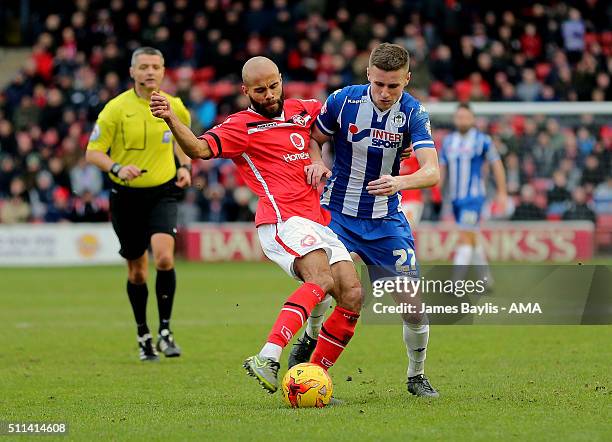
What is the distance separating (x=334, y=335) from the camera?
722 cm

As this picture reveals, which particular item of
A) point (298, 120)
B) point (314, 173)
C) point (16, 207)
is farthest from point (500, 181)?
point (16, 207)

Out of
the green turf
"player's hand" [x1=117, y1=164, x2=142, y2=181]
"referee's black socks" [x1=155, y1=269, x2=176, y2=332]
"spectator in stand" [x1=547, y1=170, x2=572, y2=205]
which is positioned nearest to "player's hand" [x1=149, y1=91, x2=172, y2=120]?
the green turf

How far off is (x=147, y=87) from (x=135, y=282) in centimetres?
174

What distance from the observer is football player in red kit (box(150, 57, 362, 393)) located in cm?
691

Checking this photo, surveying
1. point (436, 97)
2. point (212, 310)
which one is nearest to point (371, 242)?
point (212, 310)

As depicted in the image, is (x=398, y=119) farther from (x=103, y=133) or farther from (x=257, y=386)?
(x=103, y=133)

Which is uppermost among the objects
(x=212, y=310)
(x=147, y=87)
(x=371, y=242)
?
(x=147, y=87)

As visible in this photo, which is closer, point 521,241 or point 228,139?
point 228,139

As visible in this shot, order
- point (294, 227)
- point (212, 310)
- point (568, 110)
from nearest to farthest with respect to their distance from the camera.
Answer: point (294, 227), point (212, 310), point (568, 110)

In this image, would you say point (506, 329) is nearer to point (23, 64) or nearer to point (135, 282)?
point (135, 282)

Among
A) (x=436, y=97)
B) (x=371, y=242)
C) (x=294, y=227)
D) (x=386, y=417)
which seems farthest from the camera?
(x=436, y=97)

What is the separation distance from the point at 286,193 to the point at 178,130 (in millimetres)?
823

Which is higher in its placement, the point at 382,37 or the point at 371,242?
the point at 382,37

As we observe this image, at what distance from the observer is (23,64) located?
2905 cm
